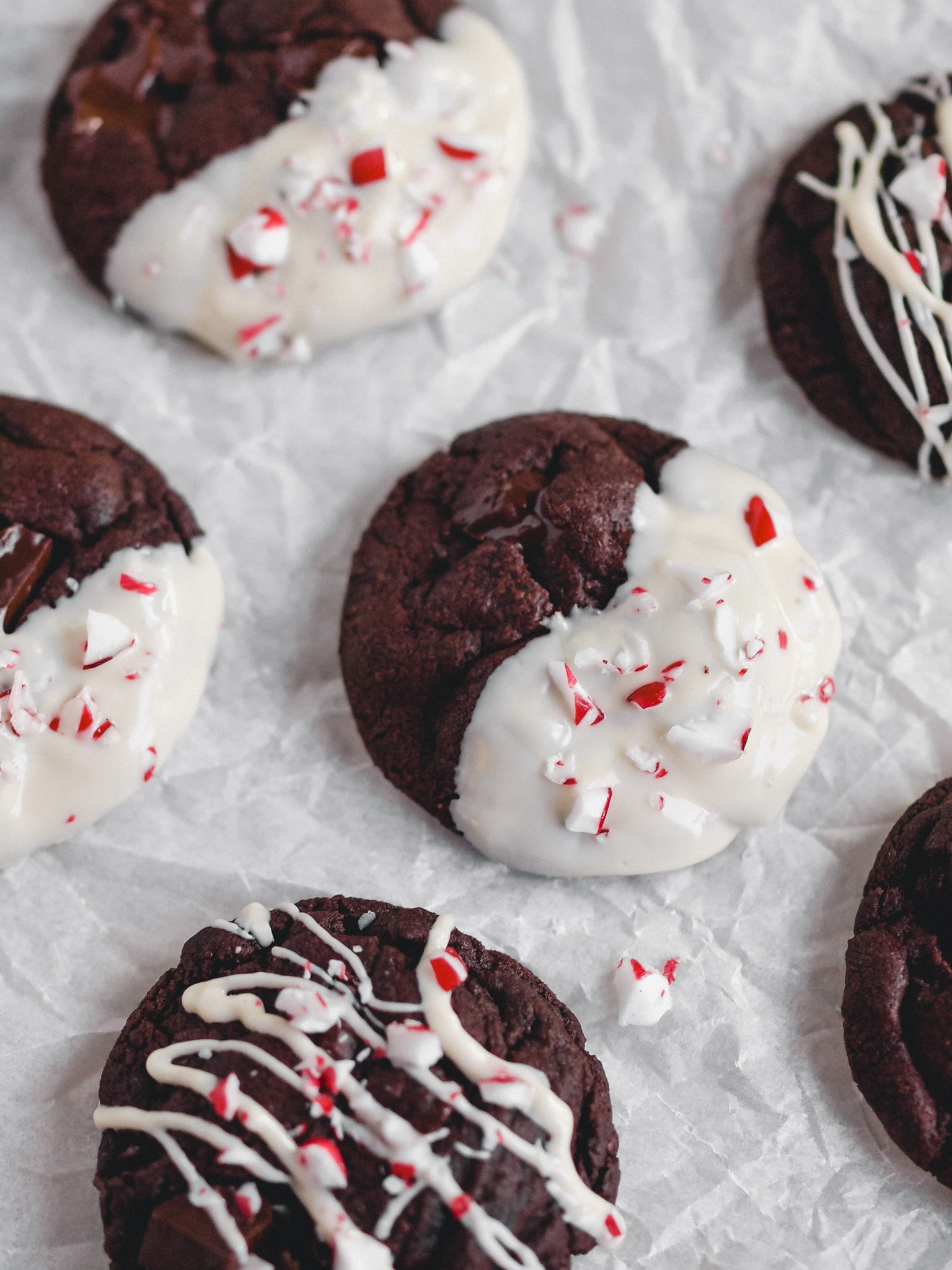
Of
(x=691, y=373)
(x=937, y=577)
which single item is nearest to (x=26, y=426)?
(x=691, y=373)

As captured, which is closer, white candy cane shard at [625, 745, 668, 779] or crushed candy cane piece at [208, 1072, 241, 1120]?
crushed candy cane piece at [208, 1072, 241, 1120]

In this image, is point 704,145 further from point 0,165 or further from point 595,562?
point 0,165

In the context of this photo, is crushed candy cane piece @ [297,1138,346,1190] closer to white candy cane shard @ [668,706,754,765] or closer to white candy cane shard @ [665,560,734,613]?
white candy cane shard @ [668,706,754,765]

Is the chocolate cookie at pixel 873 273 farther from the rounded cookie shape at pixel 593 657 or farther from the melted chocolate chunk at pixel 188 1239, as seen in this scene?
the melted chocolate chunk at pixel 188 1239

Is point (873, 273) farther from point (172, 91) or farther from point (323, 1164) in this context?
point (323, 1164)

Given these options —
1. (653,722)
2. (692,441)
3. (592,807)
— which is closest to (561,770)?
(592,807)

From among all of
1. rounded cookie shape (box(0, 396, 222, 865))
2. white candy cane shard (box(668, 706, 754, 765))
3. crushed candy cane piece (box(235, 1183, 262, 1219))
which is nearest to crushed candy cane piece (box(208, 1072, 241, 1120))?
crushed candy cane piece (box(235, 1183, 262, 1219))
